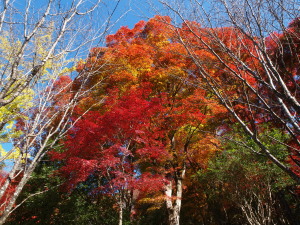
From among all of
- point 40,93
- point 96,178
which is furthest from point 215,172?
point 40,93

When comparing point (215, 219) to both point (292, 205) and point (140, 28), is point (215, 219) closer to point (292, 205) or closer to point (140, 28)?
point (292, 205)

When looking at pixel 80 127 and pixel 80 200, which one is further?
pixel 80 200

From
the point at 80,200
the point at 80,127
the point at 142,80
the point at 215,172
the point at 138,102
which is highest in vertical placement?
the point at 142,80

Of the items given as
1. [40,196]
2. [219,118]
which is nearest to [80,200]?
[40,196]

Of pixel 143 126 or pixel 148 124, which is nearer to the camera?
pixel 143 126

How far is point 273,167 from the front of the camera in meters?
6.64

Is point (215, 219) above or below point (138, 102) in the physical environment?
below

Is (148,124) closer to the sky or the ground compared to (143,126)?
closer to the sky

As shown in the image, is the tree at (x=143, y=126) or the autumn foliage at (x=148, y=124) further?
the tree at (x=143, y=126)

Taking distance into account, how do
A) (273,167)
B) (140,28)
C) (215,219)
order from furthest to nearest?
(140,28), (215,219), (273,167)

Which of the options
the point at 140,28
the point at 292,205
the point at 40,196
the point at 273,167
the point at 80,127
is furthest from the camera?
the point at 140,28

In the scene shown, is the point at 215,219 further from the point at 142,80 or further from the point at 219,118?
the point at 142,80

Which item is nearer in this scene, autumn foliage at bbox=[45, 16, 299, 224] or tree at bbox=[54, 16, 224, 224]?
autumn foliage at bbox=[45, 16, 299, 224]

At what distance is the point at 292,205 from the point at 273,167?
18.5 feet
